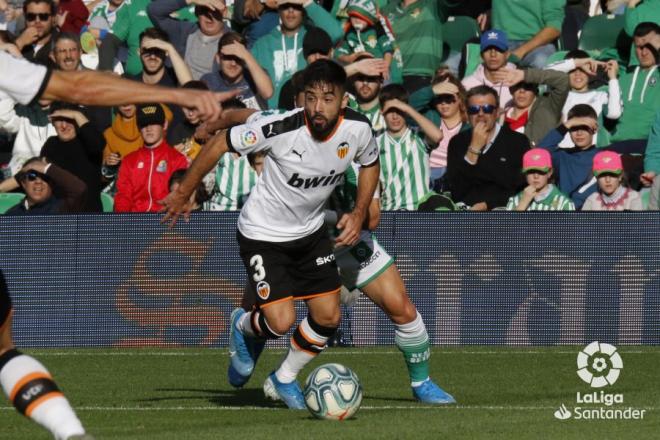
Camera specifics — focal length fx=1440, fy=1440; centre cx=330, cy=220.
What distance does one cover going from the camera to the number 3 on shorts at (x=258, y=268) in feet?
33.6

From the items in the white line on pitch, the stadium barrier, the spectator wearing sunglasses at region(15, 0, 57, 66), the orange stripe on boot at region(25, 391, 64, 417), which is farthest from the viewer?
the spectator wearing sunglasses at region(15, 0, 57, 66)

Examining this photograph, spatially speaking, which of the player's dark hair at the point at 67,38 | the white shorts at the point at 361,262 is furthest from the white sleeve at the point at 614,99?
the white shorts at the point at 361,262

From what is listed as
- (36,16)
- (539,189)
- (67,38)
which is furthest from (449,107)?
(36,16)

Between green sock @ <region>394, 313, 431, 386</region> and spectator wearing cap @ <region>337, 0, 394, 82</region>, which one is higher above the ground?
spectator wearing cap @ <region>337, 0, 394, 82</region>

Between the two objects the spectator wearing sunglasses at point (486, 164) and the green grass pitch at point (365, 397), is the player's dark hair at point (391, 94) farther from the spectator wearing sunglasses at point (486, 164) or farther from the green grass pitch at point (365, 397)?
the green grass pitch at point (365, 397)

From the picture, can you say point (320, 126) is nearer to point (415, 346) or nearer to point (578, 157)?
point (415, 346)

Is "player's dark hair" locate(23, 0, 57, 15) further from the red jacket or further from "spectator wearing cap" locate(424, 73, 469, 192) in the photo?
"spectator wearing cap" locate(424, 73, 469, 192)

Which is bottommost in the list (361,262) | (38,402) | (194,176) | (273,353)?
(273,353)

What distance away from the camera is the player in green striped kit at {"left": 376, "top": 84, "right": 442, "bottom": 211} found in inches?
629

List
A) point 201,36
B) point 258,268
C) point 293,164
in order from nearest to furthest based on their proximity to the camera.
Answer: point 293,164
point 258,268
point 201,36

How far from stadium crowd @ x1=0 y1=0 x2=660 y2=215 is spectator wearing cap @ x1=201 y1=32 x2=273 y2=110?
2 cm

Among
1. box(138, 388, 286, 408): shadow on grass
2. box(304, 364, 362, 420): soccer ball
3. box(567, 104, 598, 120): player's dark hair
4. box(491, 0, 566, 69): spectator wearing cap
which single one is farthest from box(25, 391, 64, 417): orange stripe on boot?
box(491, 0, 566, 69): spectator wearing cap

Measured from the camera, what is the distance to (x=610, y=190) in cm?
1563

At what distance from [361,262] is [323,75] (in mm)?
1690
